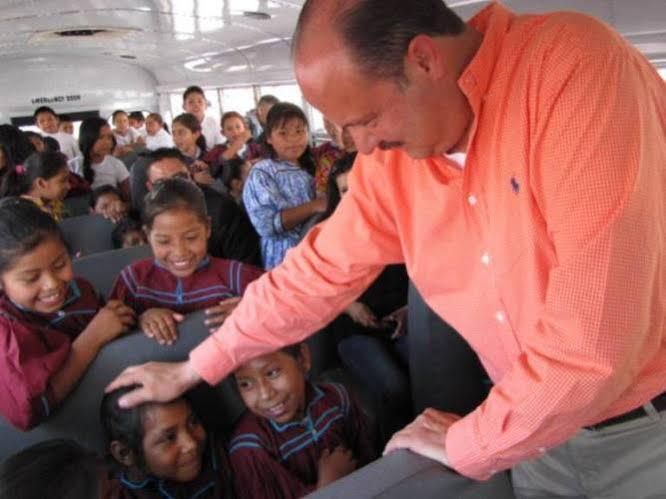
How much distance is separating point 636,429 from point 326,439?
878 mm

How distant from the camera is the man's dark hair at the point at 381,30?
3.16ft

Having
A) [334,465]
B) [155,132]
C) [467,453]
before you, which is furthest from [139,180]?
[155,132]

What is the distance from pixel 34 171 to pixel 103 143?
1.79 m

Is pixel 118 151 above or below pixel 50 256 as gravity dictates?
below

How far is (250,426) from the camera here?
5.82ft

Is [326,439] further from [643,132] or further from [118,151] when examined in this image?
[118,151]

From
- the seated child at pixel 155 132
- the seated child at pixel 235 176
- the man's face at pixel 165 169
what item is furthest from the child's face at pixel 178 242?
the seated child at pixel 155 132

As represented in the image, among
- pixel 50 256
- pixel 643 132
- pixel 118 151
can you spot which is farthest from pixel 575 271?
pixel 118 151

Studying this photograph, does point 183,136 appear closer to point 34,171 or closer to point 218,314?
point 34,171

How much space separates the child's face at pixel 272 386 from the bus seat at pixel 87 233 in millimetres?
2252

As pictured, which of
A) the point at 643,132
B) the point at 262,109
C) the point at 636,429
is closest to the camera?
the point at 643,132

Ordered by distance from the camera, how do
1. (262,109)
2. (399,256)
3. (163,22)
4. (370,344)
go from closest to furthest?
(399,256) → (370,344) → (262,109) → (163,22)

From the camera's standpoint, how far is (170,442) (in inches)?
64.5

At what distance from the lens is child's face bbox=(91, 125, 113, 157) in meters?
5.41
